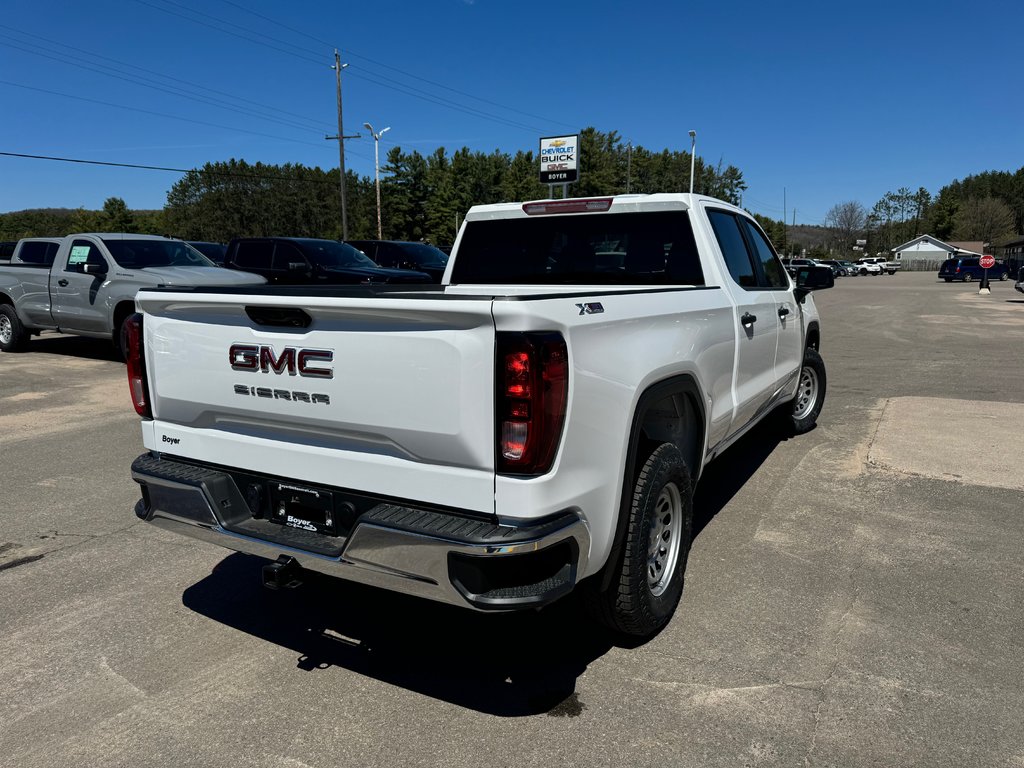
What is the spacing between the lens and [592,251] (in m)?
4.55

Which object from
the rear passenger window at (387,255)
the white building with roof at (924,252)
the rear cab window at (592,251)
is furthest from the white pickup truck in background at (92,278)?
the white building with roof at (924,252)

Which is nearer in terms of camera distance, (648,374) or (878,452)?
(648,374)

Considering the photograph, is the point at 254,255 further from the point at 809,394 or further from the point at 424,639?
the point at 424,639

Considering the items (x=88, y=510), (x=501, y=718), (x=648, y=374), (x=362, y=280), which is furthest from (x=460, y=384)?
(x=362, y=280)

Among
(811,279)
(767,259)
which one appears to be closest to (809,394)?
(811,279)

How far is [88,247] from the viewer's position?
11438mm

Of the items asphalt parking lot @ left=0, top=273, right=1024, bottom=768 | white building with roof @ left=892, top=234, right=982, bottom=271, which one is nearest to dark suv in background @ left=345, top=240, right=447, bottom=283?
asphalt parking lot @ left=0, top=273, right=1024, bottom=768

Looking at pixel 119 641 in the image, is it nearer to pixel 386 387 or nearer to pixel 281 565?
pixel 281 565

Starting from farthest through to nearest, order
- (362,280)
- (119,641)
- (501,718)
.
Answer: (362,280) < (119,641) < (501,718)

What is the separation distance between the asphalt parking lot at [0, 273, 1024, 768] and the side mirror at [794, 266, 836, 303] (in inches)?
68.6

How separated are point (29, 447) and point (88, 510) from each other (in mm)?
2270

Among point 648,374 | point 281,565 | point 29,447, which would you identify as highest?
point 648,374

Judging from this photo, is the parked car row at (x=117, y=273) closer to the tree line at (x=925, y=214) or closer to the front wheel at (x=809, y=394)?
the front wheel at (x=809, y=394)

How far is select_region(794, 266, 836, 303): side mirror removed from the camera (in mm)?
6357
